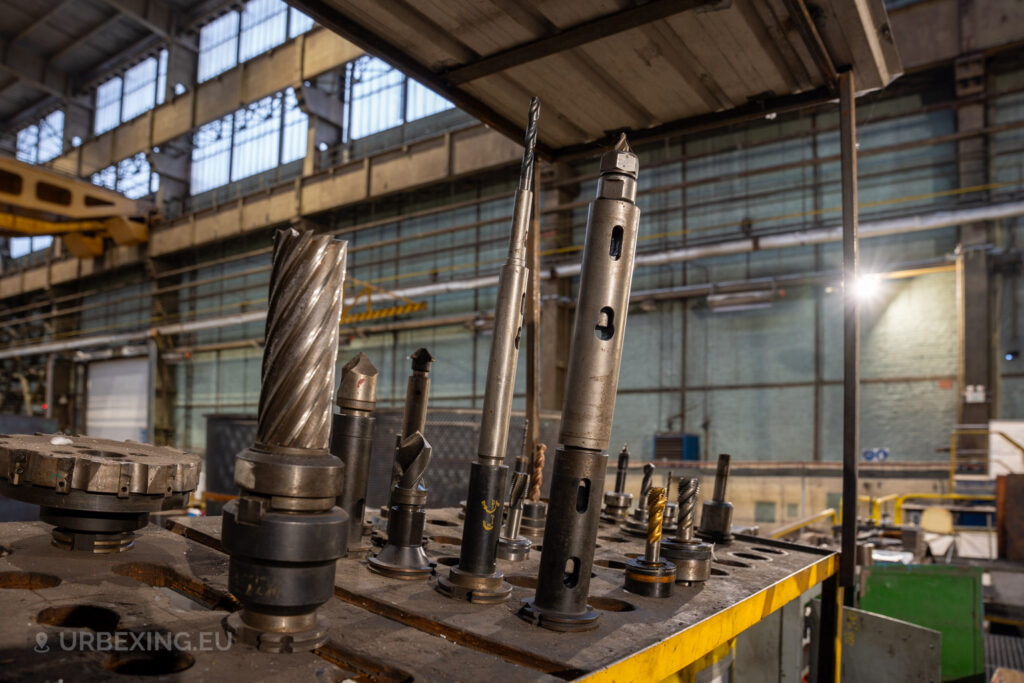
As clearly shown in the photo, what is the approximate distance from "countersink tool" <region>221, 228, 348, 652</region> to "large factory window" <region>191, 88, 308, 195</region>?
51.1 ft

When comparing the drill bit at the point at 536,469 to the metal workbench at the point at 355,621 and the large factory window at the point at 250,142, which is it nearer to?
the metal workbench at the point at 355,621

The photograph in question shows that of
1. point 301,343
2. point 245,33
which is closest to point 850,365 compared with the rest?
point 301,343

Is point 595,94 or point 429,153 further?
point 429,153

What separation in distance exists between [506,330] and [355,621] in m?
0.66

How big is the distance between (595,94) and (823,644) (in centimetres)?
228

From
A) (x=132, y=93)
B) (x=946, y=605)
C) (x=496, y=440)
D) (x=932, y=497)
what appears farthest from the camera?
(x=132, y=93)

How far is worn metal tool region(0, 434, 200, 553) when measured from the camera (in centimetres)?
129

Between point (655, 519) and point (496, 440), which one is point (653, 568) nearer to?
point (655, 519)

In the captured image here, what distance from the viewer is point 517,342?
1533mm

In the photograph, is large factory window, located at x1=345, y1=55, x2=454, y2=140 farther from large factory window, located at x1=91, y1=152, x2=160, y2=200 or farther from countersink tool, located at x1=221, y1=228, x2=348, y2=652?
countersink tool, located at x1=221, y1=228, x2=348, y2=652

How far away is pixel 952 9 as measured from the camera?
29.9 feet

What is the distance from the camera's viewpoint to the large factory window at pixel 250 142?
15.8 m

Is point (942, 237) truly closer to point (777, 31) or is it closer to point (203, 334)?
point (777, 31)

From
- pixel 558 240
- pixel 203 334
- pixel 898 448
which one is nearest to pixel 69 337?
pixel 203 334
